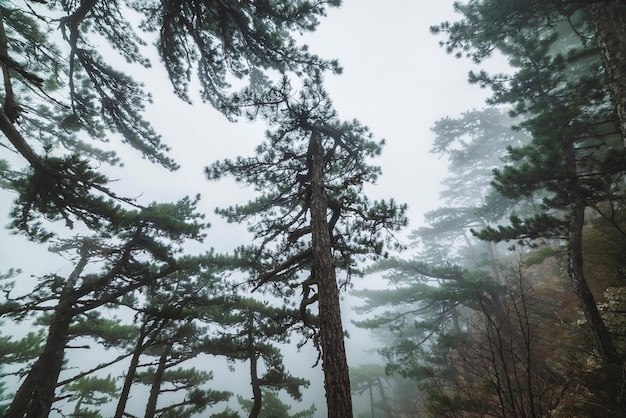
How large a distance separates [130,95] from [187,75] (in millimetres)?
1684

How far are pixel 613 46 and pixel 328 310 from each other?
8.44 m

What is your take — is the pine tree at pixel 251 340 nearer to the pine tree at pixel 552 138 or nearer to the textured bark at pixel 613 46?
the pine tree at pixel 552 138

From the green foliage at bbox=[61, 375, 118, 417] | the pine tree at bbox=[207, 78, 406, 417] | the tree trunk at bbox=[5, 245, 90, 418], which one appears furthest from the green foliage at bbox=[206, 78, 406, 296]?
the green foliage at bbox=[61, 375, 118, 417]

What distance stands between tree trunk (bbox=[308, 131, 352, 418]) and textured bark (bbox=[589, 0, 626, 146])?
20.9 feet

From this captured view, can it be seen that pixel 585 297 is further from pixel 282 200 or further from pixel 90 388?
pixel 90 388

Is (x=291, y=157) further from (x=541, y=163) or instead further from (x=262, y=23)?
(x=541, y=163)

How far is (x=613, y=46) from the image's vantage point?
5.65 meters

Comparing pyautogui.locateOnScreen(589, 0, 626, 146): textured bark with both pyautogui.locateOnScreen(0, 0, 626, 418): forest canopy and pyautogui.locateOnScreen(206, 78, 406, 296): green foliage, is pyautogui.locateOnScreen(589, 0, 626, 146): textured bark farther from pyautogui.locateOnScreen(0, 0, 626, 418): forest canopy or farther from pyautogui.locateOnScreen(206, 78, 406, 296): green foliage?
pyautogui.locateOnScreen(206, 78, 406, 296): green foliage

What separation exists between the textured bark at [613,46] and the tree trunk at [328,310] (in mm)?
6372

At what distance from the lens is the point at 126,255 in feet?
22.6

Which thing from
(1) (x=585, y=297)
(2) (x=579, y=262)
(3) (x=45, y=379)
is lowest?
(3) (x=45, y=379)

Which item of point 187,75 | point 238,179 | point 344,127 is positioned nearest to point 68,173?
point 238,179

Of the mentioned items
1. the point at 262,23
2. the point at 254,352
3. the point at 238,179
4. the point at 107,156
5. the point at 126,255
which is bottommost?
the point at 254,352

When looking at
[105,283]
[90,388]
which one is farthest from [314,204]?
[90,388]
